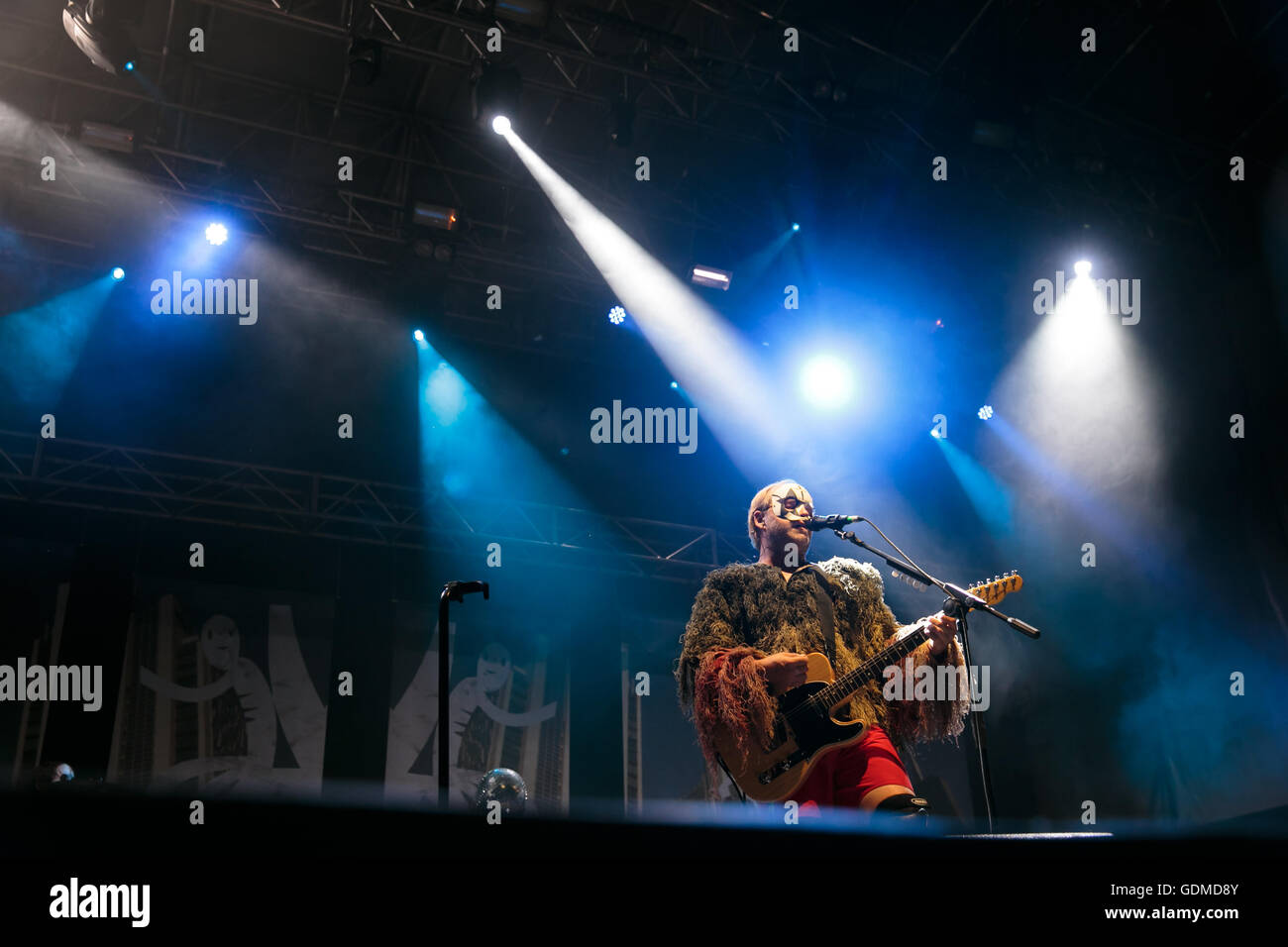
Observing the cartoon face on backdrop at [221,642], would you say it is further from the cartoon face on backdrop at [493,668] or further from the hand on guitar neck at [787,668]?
the hand on guitar neck at [787,668]

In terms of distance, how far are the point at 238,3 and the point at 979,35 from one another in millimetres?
5682

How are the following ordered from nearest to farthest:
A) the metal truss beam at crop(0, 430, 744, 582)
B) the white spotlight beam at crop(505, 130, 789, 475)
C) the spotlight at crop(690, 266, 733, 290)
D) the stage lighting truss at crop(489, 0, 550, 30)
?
the stage lighting truss at crop(489, 0, 550, 30) → the metal truss beam at crop(0, 430, 744, 582) → the white spotlight beam at crop(505, 130, 789, 475) → the spotlight at crop(690, 266, 733, 290)

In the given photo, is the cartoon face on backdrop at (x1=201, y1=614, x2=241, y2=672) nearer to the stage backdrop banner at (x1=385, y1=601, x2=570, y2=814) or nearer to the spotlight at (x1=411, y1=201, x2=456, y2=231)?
the stage backdrop banner at (x1=385, y1=601, x2=570, y2=814)

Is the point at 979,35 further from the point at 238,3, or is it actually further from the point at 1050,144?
the point at 238,3

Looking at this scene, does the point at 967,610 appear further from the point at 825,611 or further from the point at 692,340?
the point at 692,340

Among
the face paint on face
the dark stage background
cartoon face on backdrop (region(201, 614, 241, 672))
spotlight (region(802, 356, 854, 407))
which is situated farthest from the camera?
spotlight (region(802, 356, 854, 407))

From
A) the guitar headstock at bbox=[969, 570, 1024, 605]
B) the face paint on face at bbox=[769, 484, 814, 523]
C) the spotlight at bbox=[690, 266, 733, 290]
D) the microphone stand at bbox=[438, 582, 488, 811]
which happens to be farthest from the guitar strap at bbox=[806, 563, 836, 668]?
the spotlight at bbox=[690, 266, 733, 290]

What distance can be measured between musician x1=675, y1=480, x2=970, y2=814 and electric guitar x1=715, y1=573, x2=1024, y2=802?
6cm

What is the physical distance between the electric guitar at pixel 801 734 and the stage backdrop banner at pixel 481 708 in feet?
18.0

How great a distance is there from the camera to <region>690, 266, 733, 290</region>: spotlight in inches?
358

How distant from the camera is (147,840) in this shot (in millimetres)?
1466

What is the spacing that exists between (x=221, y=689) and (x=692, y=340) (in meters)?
5.47

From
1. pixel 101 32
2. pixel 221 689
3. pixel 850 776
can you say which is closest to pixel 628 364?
pixel 221 689
